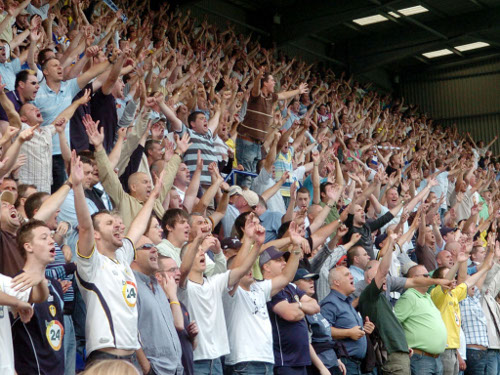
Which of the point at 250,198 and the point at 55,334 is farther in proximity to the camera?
the point at 250,198

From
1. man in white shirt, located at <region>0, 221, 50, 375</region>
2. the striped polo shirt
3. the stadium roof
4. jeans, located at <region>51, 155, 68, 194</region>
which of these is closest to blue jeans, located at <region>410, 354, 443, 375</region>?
the striped polo shirt

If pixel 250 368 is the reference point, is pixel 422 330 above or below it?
above

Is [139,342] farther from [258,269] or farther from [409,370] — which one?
[409,370]

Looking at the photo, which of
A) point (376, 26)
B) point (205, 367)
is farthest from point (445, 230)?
point (376, 26)

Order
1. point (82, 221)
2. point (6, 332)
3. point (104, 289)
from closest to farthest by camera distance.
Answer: point (6, 332) → point (82, 221) → point (104, 289)

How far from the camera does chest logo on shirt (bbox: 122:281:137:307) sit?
14.6ft

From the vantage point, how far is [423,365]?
7574mm

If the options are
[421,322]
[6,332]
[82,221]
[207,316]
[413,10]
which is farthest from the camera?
[413,10]

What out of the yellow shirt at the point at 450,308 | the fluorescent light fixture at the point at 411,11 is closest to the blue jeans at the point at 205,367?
the yellow shirt at the point at 450,308

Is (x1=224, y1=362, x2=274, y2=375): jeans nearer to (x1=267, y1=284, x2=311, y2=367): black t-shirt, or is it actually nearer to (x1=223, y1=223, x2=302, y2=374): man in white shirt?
(x1=223, y1=223, x2=302, y2=374): man in white shirt

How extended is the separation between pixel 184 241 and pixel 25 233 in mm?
1765

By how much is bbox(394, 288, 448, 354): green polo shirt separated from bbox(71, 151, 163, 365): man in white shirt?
3887 mm

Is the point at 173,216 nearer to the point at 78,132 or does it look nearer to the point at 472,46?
the point at 78,132

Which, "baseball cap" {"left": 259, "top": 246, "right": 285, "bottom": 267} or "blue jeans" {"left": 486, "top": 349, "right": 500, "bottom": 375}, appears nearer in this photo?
"baseball cap" {"left": 259, "top": 246, "right": 285, "bottom": 267}
